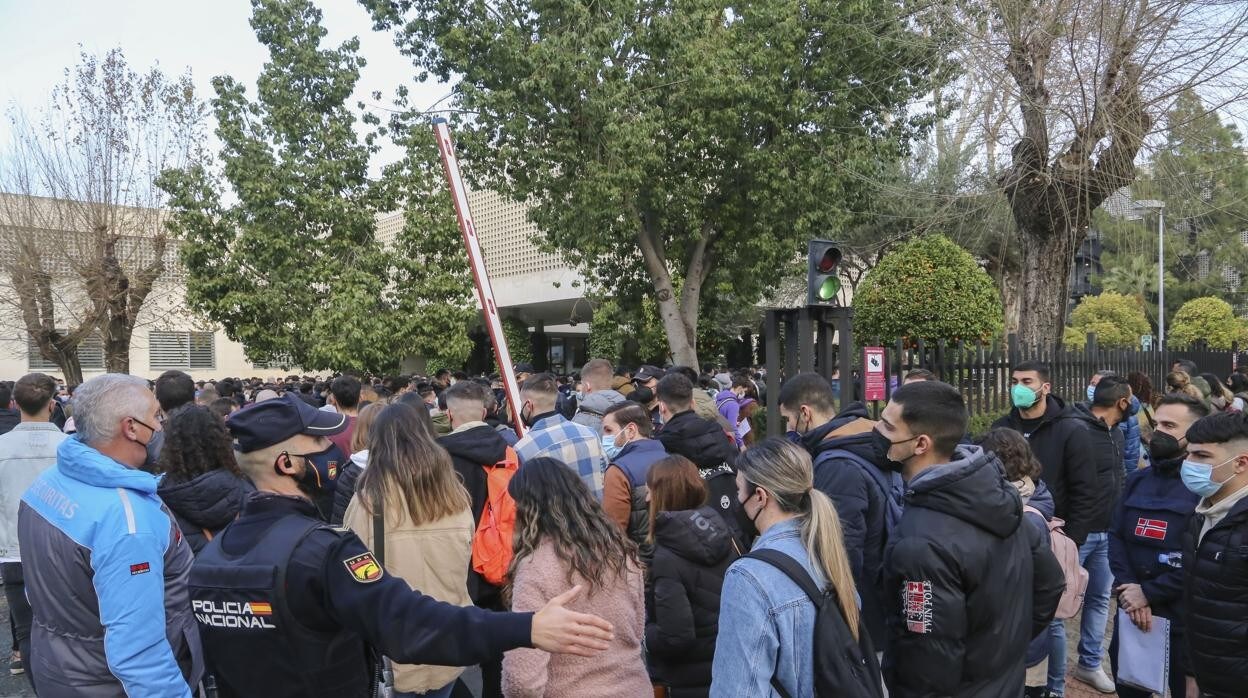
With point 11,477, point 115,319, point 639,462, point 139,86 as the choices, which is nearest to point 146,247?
point 115,319

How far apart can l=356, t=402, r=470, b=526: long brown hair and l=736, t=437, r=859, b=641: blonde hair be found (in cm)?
141

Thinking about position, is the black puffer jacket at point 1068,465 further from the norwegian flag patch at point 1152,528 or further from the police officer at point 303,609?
the police officer at point 303,609

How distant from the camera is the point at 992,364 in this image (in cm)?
1114

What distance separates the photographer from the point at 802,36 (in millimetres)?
14375

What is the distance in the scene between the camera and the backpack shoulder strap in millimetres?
2625

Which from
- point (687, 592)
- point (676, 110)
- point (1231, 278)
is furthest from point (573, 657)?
point (1231, 278)

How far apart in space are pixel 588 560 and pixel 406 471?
0.96 m

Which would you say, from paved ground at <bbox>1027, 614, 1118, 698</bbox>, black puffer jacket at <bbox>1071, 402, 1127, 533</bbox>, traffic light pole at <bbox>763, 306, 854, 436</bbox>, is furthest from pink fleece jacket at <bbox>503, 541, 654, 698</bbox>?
traffic light pole at <bbox>763, 306, 854, 436</bbox>

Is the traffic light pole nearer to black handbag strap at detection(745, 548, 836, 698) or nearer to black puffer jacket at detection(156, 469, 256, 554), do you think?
black puffer jacket at detection(156, 469, 256, 554)

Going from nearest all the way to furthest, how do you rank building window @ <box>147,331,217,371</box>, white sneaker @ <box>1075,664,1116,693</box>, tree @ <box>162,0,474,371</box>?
white sneaker @ <box>1075,664,1116,693</box>
tree @ <box>162,0,474,371</box>
building window @ <box>147,331,217,371</box>

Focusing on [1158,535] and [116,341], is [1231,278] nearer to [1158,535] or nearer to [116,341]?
[116,341]

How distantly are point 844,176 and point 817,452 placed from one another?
12.1 metres

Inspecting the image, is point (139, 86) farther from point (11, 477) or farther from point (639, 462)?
point (639, 462)

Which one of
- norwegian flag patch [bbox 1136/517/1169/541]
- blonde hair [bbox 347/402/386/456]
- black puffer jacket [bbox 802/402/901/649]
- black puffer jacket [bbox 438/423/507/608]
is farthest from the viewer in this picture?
blonde hair [bbox 347/402/386/456]
